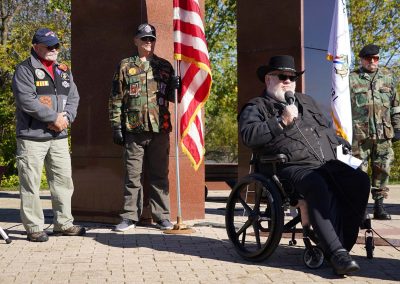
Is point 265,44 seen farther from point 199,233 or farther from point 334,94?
point 199,233

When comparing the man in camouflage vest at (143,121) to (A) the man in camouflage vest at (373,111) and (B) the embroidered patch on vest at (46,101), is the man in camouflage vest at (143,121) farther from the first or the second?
(A) the man in camouflage vest at (373,111)

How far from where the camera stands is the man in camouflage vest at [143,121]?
23.5 feet

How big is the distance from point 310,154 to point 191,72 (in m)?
2.31

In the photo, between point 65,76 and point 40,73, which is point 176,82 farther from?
point 40,73

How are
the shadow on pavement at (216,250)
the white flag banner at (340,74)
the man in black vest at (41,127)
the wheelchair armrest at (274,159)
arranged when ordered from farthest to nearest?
the white flag banner at (340,74) < the man in black vest at (41,127) < the wheelchair armrest at (274,159) < the shadow on pavement at (216,250)

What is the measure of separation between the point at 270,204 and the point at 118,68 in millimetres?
2795

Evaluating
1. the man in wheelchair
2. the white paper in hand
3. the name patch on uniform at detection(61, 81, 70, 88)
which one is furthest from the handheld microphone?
the name patch on uniform at detection(61, 81, 70, 88)

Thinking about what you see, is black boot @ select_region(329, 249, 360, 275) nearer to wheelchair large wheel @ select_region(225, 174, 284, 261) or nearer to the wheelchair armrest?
wheelchair large wheel @ select_region(225, 174, 284, 261)

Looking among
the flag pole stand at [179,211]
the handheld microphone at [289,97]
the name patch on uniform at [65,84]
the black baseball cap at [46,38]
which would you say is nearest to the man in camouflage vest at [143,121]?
the flag pole stand at [179,211]

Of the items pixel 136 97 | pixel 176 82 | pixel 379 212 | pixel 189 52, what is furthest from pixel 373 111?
pixel 136 97

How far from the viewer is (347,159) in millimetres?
5332

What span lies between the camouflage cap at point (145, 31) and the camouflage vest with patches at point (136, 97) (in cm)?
27

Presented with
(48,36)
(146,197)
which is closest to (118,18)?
(48,36)

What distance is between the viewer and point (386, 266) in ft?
16.8
